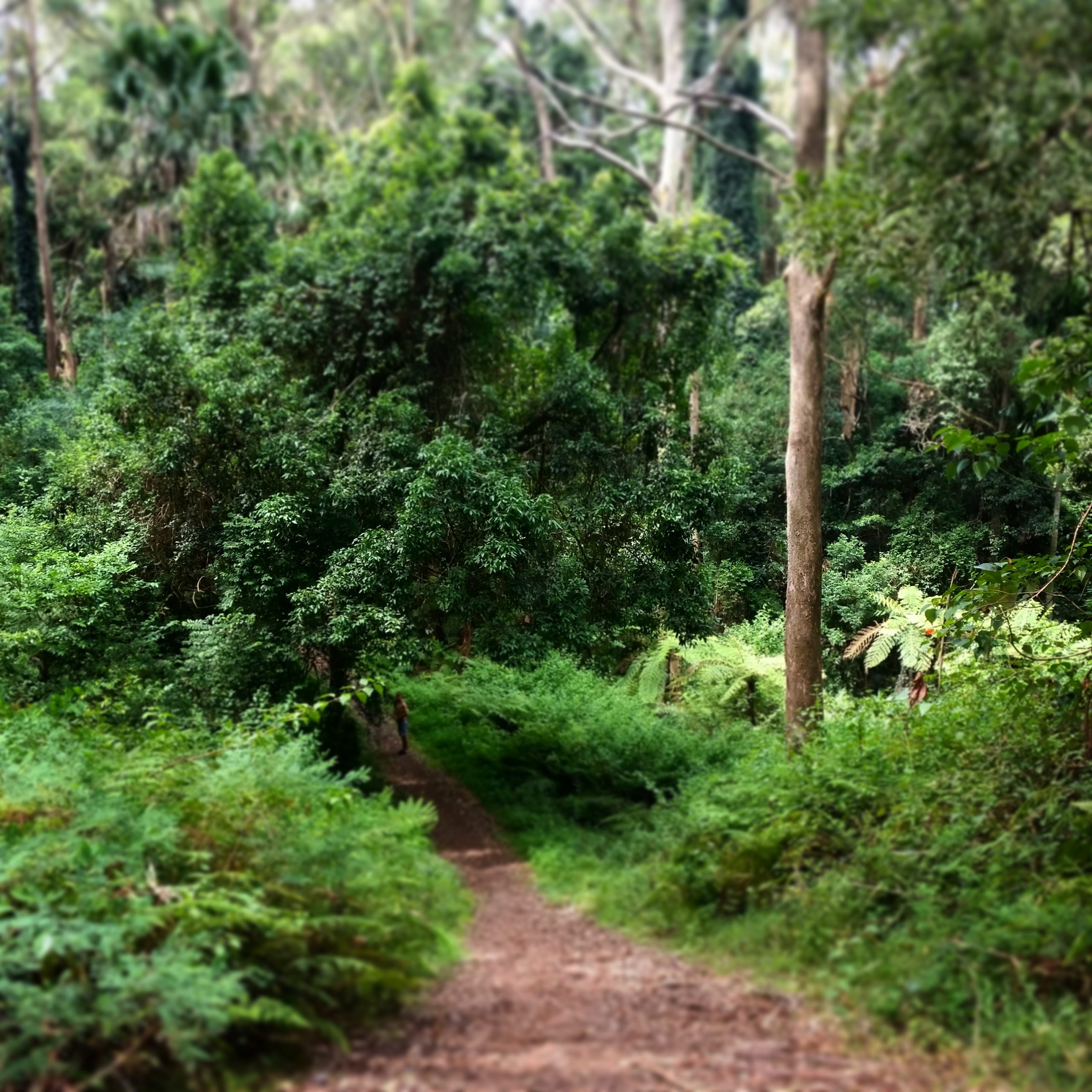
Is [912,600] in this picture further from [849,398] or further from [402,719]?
[402,719]

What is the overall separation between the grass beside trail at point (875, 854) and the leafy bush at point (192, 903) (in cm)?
172

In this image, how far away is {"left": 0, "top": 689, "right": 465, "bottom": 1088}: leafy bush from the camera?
4371mm

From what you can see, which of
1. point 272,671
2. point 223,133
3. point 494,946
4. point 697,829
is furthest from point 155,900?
point 223,133

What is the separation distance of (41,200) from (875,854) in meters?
25.1

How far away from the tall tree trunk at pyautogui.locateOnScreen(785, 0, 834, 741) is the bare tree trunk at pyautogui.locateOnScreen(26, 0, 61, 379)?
19.2 meters

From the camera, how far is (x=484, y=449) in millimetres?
12305

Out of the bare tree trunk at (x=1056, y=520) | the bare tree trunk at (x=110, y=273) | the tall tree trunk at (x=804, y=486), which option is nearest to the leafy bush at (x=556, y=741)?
the tall tree trunk at (x=804, y=486)

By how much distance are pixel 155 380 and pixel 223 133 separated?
1651cm

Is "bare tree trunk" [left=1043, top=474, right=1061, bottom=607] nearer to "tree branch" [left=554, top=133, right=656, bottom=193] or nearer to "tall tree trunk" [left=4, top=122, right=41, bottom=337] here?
"tree branch" [left=554, top=133, right=656, bottom=193]

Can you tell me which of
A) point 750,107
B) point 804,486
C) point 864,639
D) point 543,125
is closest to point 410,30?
point 543,125

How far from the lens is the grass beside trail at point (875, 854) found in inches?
195

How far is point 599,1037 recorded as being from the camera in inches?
193

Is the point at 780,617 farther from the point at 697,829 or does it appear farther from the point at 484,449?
the point at 697,829

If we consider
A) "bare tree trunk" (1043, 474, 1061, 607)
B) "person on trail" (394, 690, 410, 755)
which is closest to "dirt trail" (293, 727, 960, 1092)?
"person on trail" (394, 690, 410, 755)
